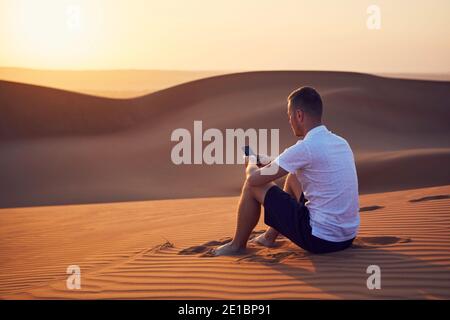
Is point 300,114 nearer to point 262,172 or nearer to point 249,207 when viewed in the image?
point 262,172

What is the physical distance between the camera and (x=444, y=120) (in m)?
27.7

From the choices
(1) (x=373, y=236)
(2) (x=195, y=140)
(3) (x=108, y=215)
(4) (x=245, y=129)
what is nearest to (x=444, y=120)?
(4) (x=245, y=129)

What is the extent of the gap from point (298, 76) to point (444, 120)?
13.0 metres

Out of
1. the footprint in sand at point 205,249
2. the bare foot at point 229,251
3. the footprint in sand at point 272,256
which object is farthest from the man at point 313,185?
the footprint in sand at point 205,249

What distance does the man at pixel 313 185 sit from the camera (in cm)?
436

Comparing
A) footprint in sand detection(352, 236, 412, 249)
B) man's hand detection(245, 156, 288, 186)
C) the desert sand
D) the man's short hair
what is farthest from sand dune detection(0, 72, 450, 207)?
the man's short hair

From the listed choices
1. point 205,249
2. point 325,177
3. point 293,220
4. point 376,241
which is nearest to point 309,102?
point 325,177

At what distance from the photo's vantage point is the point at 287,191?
525cm

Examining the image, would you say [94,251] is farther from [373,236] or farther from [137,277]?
[373,236]

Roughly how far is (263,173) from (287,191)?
0.77 m

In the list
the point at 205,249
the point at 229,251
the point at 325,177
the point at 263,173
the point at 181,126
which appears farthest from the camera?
the point at 181,126

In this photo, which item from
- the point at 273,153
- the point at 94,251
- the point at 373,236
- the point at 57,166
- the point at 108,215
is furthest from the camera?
the point at 273,153

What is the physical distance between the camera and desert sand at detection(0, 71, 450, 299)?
4477 mm

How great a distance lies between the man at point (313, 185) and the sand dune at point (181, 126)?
9.21m
